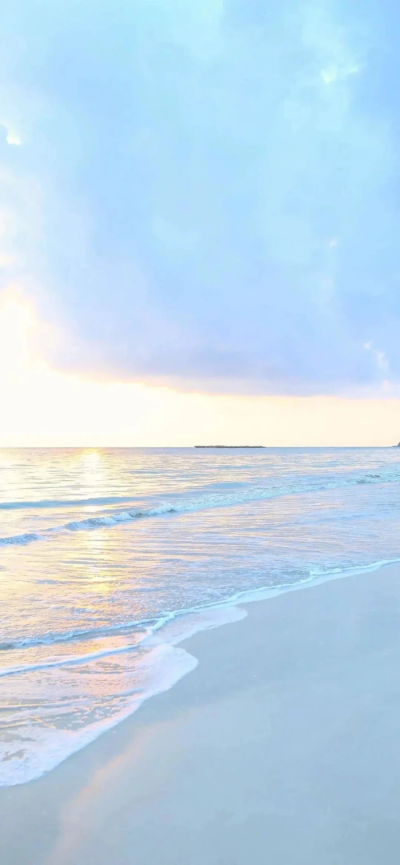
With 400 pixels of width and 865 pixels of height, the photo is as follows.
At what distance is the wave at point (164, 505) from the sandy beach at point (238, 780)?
→ 1056 cm

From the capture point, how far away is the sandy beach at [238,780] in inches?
109

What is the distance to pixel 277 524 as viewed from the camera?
16328 mm

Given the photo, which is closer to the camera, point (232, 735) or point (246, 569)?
point (232, 735)

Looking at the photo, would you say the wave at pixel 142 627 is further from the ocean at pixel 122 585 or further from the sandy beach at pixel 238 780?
the sandy beach at pixel 238 780

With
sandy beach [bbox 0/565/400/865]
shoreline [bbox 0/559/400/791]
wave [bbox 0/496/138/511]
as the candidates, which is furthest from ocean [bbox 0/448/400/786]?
wave [bbox 0/496/138/511]

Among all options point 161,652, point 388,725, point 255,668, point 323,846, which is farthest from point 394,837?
point 161,652

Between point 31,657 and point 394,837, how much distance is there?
12.9 ft

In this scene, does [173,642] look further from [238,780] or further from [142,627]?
[238,780]

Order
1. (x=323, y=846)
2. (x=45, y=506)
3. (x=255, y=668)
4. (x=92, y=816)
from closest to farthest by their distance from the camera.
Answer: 1. (x=323, y=846)
2. (x=92, y=816)
3. (x=255, y=668)
4. (x=45, y=506)

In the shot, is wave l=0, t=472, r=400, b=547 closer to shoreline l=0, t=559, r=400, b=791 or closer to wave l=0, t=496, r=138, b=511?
wave l=0, t=496, r=138, b=511

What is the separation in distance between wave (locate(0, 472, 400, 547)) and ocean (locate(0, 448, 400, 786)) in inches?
4.0

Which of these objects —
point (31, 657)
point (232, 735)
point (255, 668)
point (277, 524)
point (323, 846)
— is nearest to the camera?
point (323, 846)

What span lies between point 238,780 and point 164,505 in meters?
19.6

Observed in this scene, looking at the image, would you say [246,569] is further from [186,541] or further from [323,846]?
[323,846]
